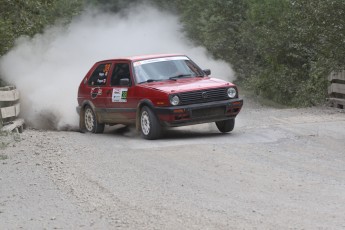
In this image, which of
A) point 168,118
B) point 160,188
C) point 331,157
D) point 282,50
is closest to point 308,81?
point 282,50

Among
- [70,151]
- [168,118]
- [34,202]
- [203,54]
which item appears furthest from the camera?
[203,54]

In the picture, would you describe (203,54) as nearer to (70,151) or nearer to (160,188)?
(70,151)

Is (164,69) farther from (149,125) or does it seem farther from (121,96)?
(149,125)

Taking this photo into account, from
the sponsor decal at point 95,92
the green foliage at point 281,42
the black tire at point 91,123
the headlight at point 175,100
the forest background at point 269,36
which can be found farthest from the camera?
the forest background at point 269,36

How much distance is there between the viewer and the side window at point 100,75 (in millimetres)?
14422

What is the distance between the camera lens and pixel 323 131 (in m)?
12.9

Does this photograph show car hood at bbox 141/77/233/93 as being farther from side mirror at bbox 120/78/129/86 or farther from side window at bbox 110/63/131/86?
side window at bbox 110/63/131/86

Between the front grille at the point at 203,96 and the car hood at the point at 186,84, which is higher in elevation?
the car hood at the point at 186,84

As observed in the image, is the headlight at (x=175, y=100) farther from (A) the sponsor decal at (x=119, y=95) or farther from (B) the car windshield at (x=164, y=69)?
(A) the sponsor decal at (x=119, y=95)

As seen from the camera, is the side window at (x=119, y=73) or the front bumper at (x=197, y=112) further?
the side window at (x=119, y=73)

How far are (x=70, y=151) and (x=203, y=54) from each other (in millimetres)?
17541

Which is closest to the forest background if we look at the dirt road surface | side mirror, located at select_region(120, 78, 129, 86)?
the dirt road surface

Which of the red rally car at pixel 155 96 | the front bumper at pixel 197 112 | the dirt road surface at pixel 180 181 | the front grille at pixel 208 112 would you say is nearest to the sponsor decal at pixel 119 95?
A: the red rally car at pixel 155 96

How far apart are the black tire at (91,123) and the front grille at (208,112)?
10.7ft
